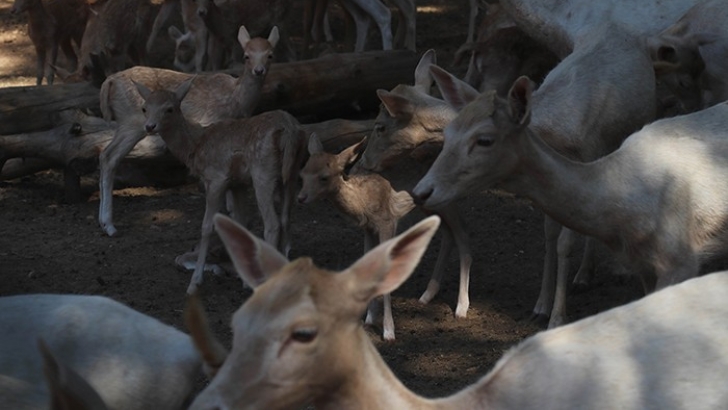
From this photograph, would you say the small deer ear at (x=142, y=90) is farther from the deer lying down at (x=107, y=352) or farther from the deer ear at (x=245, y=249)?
the deer ear at (x=245, y=249)

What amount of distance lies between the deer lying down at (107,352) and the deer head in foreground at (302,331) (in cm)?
99

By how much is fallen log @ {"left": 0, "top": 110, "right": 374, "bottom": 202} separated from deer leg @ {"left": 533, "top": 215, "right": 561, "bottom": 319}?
265 cm

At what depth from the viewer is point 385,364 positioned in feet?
13.0

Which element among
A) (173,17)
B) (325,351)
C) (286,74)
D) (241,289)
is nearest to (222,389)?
(325,351)

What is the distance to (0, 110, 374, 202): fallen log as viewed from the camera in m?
10.1

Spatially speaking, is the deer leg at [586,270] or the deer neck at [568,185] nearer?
the deer neck at [568,185]

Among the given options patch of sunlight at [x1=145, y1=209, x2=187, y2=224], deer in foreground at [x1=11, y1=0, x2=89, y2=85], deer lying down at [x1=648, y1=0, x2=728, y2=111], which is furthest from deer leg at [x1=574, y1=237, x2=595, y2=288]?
deer in foreground at [x1=11, y1=0, x2=89, y2=85]

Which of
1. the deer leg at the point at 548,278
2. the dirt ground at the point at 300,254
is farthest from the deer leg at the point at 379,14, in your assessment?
the deer leg at the point at 548,278

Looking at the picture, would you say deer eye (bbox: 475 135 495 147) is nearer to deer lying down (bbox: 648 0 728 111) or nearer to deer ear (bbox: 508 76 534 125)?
deer ear (bbox: 508 76 534 125)

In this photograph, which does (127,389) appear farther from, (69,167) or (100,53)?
(100,53)

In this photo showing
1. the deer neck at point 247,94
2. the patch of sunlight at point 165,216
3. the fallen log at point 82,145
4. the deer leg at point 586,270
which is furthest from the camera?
the deer neck at point 247,94

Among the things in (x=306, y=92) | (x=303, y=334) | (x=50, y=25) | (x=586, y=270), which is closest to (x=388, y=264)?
(x=303, y=334)

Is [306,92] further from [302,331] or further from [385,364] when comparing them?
[302,331]

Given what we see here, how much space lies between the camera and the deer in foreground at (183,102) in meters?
9.81
